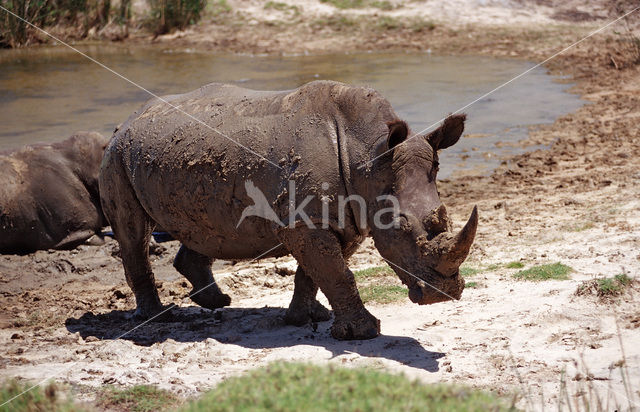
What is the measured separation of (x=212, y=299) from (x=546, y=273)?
2.93 m

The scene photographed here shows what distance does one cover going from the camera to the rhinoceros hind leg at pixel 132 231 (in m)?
7.64

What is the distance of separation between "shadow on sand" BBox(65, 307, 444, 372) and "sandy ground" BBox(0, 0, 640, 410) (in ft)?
0.06

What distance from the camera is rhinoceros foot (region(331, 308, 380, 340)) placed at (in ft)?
21.5

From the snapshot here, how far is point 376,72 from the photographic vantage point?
2047 cm

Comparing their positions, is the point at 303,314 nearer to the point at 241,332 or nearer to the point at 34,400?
the point at 241,332

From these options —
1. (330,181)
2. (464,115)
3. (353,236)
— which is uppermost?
(464,115)

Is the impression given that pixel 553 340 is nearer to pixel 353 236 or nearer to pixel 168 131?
pixel 353 236

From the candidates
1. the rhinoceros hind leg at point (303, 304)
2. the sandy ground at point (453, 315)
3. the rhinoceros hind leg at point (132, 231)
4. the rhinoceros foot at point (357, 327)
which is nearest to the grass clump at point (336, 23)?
the sandy ground at point (453, 315)

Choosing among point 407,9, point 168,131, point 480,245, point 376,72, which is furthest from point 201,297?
point 407,9

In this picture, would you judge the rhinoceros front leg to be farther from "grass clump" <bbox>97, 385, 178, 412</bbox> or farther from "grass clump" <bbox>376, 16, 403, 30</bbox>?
"grass clump" <bbox>376, 16, 403, 30</bbox>

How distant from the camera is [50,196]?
1016 cm

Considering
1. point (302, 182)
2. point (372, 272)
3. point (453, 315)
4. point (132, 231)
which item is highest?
point (302, 182)

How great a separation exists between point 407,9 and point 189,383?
2075 cm

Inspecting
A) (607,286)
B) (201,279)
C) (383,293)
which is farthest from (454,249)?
(201,279)
